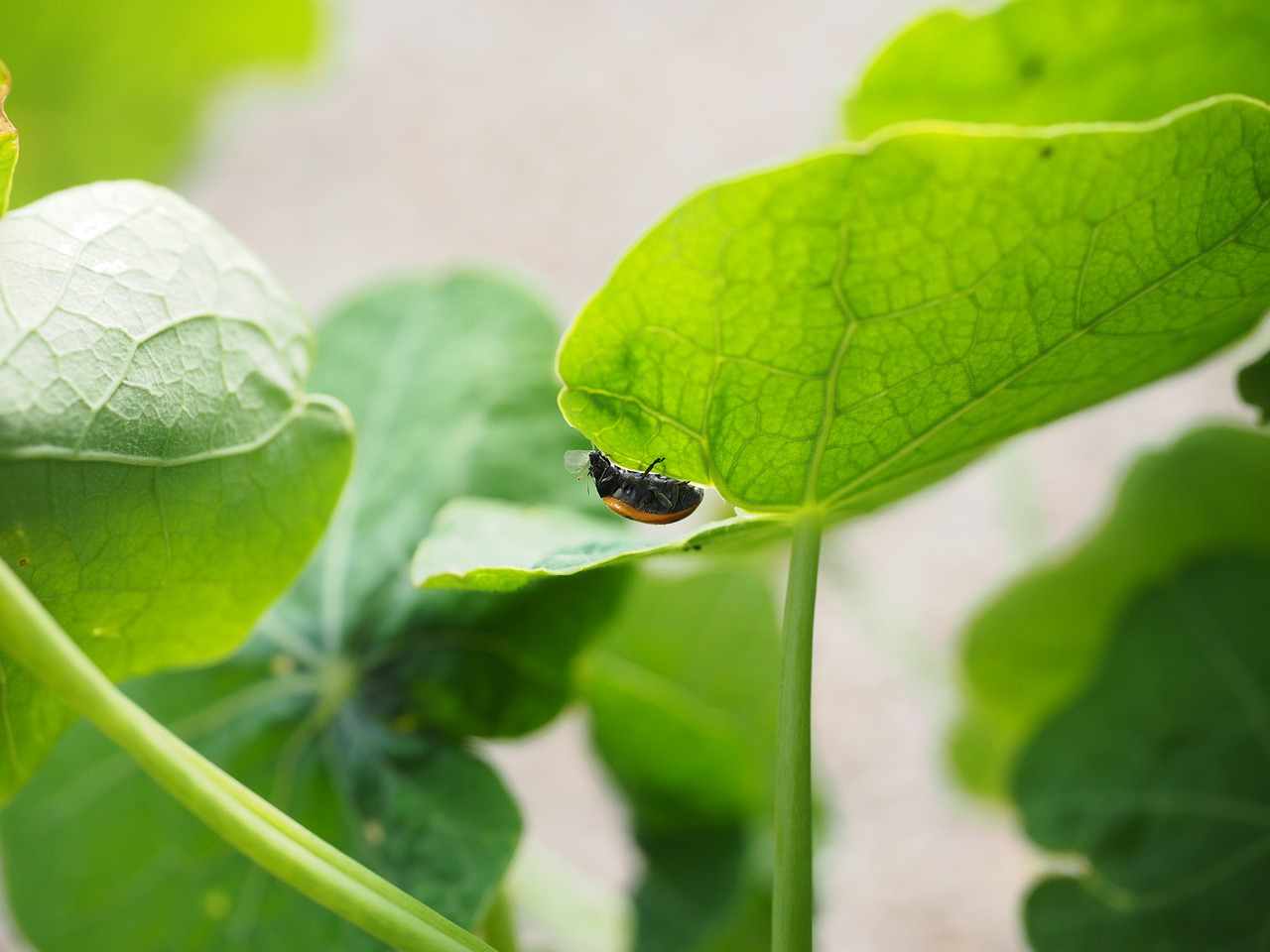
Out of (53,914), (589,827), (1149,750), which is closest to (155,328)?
(53,914)

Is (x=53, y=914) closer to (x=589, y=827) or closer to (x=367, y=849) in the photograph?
(x=367, y=849)

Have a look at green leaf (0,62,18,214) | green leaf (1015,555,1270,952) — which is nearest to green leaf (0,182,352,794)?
green leaf (0,62,18,214)

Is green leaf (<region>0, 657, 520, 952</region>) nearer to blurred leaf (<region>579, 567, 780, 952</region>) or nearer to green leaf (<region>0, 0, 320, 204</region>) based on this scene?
blurred leaf (<region>579, 567, 780, 952</region>)

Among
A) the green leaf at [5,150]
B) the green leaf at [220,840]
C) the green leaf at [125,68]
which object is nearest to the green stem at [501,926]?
the green leaf at [220,840]

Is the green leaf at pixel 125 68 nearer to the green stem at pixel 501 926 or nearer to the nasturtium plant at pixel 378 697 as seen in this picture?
the nasturtium plant at pixel 378 697

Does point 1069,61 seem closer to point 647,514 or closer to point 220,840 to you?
point 647,514
